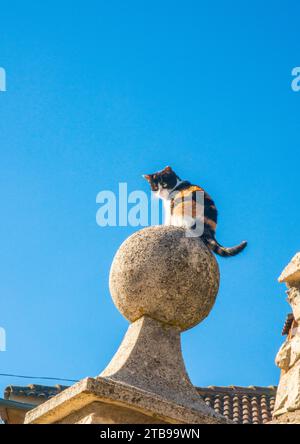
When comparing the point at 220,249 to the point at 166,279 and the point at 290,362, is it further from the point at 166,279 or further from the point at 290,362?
the point at 290,362

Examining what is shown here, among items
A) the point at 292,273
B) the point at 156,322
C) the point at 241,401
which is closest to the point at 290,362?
the point at 292,273

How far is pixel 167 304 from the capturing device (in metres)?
4.16

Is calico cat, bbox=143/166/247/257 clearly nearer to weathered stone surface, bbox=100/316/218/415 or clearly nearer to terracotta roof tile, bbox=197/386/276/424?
weathered stone surface, bbox=100/316/218/415

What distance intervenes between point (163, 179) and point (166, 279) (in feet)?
18.0

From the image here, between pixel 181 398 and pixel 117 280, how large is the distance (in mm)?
745

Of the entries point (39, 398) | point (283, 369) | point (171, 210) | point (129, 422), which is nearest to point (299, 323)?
point (283, 369)

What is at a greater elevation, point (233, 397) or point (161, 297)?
point (233, 397)

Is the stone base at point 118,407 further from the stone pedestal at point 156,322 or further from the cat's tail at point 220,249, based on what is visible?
the cat's tail at point 220,249

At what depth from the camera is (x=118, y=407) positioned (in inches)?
146

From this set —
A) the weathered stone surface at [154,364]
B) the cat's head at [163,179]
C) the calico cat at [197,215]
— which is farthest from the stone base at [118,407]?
the cat's head at [163,179]

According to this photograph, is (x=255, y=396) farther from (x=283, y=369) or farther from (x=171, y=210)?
(x=283, y=369)

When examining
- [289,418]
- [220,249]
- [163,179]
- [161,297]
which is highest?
[163,179]
